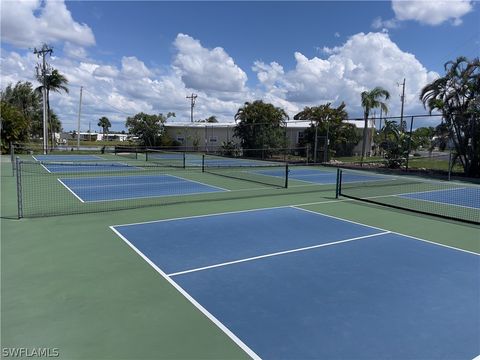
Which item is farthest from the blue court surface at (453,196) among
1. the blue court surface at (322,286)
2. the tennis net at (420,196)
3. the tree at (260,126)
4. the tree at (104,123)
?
the tree at (104,123)

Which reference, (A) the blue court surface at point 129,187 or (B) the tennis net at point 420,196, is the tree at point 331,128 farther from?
(A) the blue court surface at point 129,187

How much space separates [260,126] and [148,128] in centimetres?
1916

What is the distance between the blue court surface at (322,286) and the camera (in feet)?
13.7

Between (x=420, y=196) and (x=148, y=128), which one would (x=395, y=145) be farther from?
(x=148, y=128)

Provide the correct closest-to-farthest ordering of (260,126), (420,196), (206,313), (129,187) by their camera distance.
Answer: (206,313)
(420,196)
(129,187)
(260,126)

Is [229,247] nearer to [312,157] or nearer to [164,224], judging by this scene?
[164,224]

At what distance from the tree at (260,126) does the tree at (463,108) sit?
562 inches

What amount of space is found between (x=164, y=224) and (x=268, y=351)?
5.67 metres

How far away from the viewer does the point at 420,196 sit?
1434 cm

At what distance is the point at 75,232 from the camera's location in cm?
835

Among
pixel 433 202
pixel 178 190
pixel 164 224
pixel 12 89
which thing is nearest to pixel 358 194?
pixel 433 202

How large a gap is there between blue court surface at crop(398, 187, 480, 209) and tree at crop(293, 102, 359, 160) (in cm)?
1536

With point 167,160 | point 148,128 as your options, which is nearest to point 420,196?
point 167,160

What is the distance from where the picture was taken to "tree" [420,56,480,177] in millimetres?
21500
